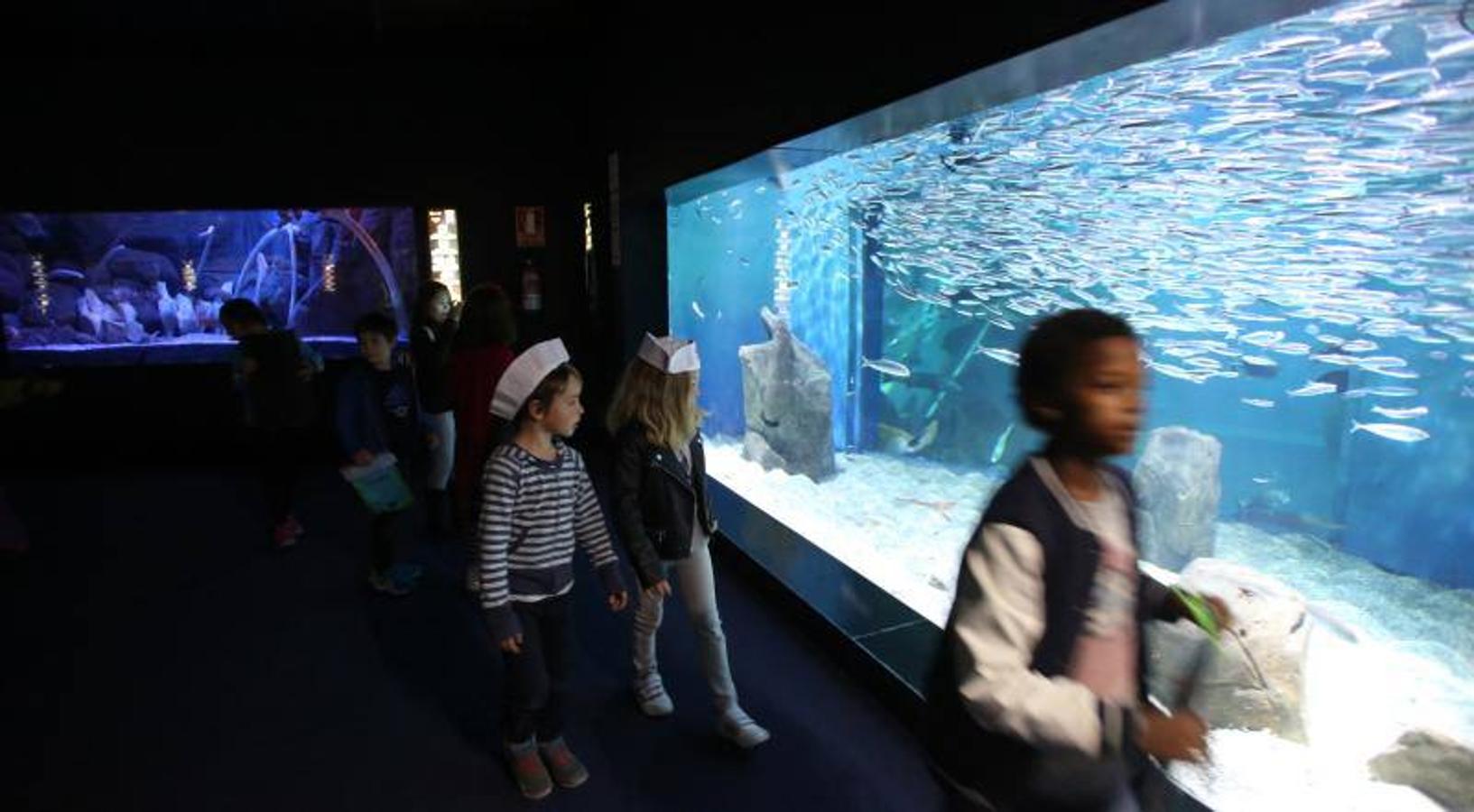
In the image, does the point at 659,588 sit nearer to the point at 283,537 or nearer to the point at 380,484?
the point at 380,484

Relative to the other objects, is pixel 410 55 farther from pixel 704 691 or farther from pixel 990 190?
pixel 704 691

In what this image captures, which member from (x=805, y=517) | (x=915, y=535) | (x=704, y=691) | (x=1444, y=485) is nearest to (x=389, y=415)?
(x=704, y=691)

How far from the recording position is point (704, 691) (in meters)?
3.57

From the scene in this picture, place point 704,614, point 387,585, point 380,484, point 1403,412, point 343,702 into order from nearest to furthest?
point 704,614, point 343,702, point 1403,412, point 380,484, point 387,585

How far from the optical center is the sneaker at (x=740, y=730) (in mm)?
3092

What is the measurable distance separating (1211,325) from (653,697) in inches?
151

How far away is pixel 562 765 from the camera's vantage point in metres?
2.92

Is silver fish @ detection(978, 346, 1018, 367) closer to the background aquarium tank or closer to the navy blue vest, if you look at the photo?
the background aquarium tank

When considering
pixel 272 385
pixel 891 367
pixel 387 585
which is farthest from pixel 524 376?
pixel 891 367

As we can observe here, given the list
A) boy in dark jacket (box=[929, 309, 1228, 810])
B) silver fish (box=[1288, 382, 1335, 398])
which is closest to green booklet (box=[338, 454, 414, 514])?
boy in dark jacket (box=[929, 309, 1228, 810])

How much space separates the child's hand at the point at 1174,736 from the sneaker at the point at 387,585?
429 cm

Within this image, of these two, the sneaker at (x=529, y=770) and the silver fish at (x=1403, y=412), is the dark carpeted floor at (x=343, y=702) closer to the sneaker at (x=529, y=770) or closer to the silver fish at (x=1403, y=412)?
the sneaker at (x=529, y=770)

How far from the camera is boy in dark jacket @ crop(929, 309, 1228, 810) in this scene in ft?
4.01

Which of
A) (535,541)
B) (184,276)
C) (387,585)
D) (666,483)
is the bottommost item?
(387,585)
